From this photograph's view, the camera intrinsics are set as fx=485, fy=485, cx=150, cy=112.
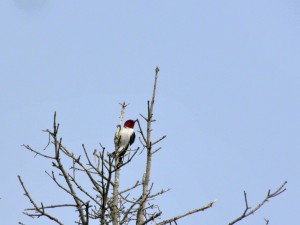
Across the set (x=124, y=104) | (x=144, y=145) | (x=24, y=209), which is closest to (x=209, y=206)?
(x=144, y=145)

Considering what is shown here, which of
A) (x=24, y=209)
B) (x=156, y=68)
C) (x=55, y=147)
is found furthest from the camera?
(x=156, y=68)

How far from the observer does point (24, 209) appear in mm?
5566

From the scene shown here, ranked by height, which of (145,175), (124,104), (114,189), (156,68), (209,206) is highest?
(124,104)

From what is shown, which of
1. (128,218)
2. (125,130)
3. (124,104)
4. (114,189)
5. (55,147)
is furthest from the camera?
(125,130)

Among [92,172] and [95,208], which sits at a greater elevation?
[92,172]

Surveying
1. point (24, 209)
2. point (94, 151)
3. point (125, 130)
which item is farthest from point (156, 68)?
point (125, 130)

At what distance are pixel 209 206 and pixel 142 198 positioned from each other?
3.12ft

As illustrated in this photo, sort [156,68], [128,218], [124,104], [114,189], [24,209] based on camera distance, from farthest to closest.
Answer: [124,104] → [114,189] → [156,68] → [128,218] → [24,209]

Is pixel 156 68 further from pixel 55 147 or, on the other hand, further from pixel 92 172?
A: pixel 55 147

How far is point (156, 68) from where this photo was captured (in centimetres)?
678

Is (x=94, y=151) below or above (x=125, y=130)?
below

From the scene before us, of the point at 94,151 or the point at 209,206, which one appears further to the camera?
the point at 94,151

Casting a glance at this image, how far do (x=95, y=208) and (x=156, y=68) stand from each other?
6.85ft

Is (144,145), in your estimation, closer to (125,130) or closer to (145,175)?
(145,175)
